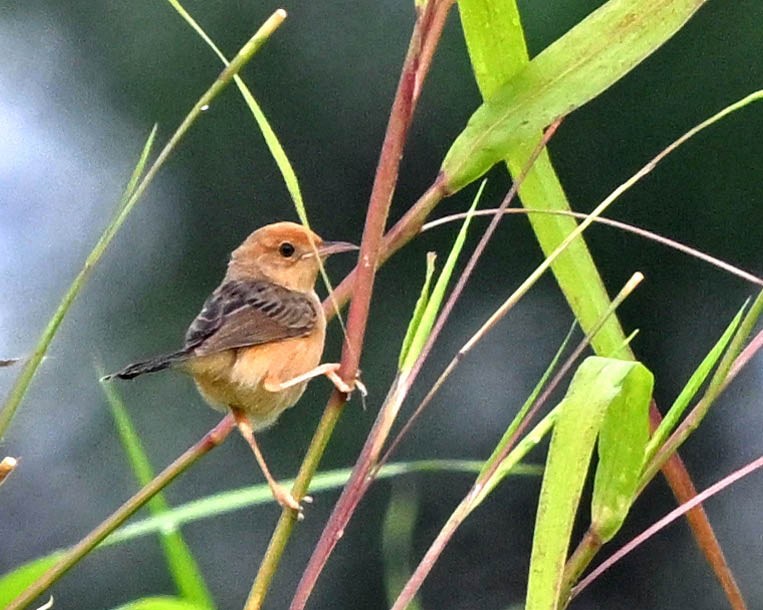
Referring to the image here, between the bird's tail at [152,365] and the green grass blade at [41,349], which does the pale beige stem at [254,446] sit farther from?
the green grass blade at [41,349]

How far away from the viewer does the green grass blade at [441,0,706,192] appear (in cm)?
60

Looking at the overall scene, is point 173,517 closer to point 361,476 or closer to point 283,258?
point 361,476

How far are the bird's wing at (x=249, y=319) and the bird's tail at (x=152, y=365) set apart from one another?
0.16 feet

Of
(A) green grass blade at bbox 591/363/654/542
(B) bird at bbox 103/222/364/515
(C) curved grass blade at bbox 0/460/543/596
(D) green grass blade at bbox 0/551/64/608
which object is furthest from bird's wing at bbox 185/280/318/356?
(A) green grass blade at bbox 591/363/654/542

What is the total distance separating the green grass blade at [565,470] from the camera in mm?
504

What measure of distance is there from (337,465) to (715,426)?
782mm

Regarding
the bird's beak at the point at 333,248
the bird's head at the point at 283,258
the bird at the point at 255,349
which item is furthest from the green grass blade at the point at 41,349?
the bird's head at the point at 283,258

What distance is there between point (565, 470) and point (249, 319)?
2.32 ft

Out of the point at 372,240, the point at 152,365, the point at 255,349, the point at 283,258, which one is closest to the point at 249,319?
the point at 255,349

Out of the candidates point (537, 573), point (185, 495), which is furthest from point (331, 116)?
point (537, 573)

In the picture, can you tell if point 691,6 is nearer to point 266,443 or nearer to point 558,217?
point 558,217

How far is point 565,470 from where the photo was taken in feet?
1.68

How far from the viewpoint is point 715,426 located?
222cm

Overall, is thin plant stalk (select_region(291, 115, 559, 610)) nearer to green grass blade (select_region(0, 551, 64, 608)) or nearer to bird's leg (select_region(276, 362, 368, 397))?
bird's leg (select_region(276, 362, 368, 397))
